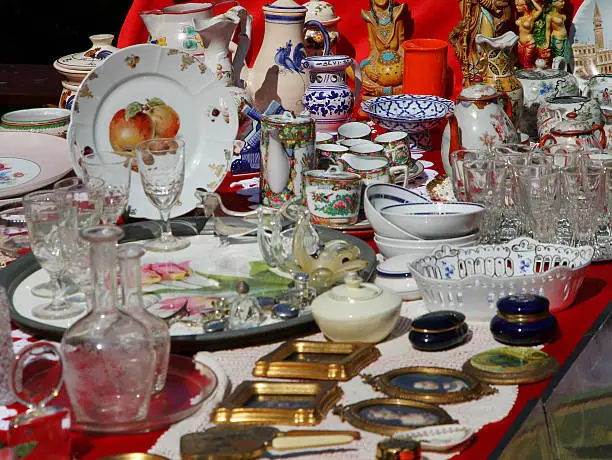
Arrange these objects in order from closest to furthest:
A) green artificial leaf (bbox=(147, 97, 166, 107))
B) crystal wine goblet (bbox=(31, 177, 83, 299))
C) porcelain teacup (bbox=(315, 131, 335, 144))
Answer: crystal wine goblet (bbox=(31, 177, 83, 299))
green artificial leaf (bbox=(147, 97, 166, 107))
porcelain teacup (bbox=(315, 131, 335, 144))

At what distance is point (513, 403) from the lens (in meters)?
1.08

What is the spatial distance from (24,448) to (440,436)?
381 millimetres

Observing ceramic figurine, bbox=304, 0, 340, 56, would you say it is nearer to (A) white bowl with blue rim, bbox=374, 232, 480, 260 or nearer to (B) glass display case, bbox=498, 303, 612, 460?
(A) white bowl with blue rim, bbox=374, 232, 480, 260

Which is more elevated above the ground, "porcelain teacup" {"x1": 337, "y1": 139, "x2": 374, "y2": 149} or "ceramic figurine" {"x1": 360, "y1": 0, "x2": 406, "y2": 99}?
"ceramic figurine" {"x1": 360, "y1": 0, "x2": 406, "y2": 99}

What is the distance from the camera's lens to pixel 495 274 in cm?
140

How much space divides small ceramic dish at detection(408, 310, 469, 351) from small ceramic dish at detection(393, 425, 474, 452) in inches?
8.1

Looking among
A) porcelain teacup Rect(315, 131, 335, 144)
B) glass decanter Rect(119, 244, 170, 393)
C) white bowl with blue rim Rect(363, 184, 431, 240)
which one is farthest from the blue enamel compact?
porcelain teacup Rect(315, 131, 335, 144)

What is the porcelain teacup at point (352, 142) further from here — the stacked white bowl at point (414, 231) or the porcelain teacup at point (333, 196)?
the stacked white bowl at point (414, 231)

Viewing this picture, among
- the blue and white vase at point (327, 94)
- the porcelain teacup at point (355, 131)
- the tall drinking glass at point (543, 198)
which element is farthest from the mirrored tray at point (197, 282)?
the blue and white vase at point (327, 94)

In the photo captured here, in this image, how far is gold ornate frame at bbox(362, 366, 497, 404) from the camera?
42.2 inches

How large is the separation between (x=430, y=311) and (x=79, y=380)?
0.49 meters

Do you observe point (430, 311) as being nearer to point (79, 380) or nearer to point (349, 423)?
point (349, 423)

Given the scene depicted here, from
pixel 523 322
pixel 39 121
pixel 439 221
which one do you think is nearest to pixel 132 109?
pixel 39 121

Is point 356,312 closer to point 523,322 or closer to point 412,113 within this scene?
point 523,322
